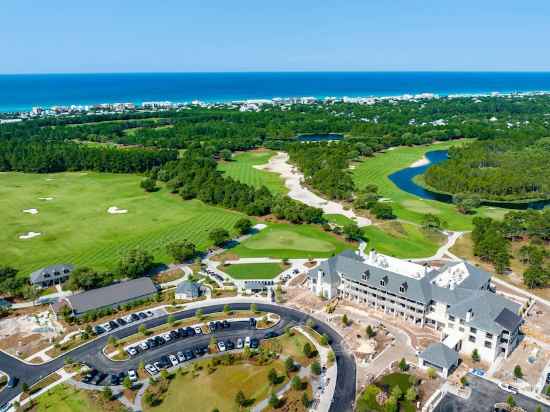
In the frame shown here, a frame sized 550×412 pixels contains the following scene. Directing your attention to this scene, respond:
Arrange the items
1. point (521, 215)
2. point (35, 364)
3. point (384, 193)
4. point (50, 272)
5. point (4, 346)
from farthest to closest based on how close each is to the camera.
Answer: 1. point (384, 193)
2. point (521, 215)
3. point (50, 272)
4. point (4, 346)
5. point (35, 364)

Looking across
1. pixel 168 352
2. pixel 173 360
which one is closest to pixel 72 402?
pixel 173 360

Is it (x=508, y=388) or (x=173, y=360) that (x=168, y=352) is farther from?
(x=508, y=388)

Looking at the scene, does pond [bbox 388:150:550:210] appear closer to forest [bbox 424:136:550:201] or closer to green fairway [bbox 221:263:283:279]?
forest [bbox 424:136:550:201]

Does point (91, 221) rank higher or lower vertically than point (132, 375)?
higher

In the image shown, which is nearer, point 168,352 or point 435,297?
point 168,352

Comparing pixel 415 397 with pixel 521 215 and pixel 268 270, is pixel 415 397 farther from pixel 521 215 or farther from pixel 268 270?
pixel 521 215

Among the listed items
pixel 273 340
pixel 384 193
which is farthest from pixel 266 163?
pixel 273 340
